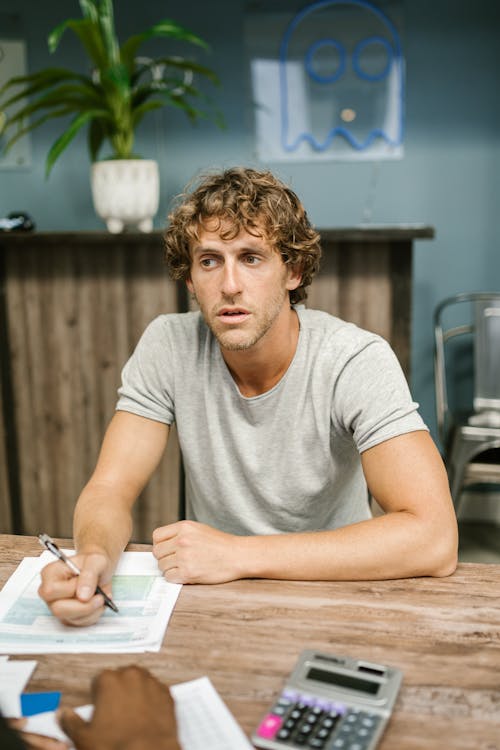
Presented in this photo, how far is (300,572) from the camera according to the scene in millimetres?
1066

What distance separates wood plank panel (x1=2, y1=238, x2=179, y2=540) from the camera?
2.49 metres

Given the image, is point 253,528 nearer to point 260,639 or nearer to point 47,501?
point 260,639

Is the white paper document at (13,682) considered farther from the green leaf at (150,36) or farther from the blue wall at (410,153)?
the blue wall at (410,153)

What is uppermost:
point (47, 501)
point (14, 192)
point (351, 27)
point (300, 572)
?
point (351, 27)

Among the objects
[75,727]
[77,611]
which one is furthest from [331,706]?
[77,611]

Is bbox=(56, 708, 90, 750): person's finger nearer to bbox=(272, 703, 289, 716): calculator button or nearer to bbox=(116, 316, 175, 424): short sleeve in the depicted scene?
bbox=(272, 703, 289, 716): calculator button

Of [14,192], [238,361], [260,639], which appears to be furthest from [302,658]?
[14,192]

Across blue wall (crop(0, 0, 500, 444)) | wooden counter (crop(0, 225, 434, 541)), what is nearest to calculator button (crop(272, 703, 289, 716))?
wooden counter (crop(0, 225, 434, 541))

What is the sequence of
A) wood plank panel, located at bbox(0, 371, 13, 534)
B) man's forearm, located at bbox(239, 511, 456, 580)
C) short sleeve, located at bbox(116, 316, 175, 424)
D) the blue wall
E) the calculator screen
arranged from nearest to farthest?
1. the calculator screen
2. man's forearm, located at bbox(239, 511, 456, 580)
3. short sleeve, located at bbox(116, 316, 175, 424)
4. wood plank panel, located at bbox(0, 371, 13, 534)
5. the blue wall

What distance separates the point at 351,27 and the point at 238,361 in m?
1.89

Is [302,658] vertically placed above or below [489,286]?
below

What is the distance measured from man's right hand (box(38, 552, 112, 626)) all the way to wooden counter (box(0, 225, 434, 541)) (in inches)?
60.9

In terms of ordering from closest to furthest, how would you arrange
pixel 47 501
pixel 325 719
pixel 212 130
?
1. pixel 325 719
2. pixel 47 501
3. pixel 212 130

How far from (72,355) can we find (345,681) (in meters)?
1.98
